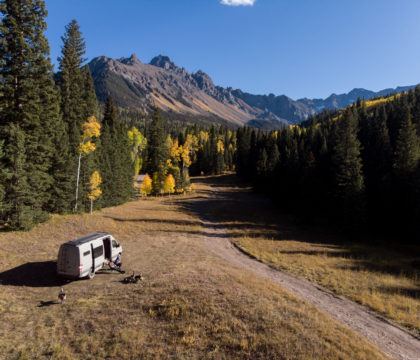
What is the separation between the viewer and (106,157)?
54.9m

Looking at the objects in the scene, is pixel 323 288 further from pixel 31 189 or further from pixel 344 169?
pixel 344 169

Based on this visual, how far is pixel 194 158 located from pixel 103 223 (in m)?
111

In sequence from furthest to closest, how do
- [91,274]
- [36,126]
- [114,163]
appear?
[114,163]
[36,126]
[91,274]

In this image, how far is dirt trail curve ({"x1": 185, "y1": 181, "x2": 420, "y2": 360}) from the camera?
14.2 m

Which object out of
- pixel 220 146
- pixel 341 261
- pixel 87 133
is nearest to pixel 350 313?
pixel 341 261

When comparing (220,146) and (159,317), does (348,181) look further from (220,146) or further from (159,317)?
(220,146)

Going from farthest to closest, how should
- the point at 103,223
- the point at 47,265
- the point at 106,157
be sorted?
the point at 106,157 < the point at 103,223 < the point at 47,265

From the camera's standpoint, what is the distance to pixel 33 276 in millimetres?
21859

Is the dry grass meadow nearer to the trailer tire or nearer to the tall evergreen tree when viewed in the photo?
the trailer tire

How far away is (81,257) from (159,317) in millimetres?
8036

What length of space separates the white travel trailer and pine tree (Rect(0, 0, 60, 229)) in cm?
1000

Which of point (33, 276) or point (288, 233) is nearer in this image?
point (33, 276)

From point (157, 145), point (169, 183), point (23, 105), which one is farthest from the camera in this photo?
point (169, 183)

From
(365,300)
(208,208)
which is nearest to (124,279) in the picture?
(365,300)
